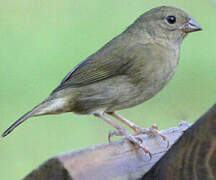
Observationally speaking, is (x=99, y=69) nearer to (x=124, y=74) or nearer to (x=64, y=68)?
(x=124, y=74)

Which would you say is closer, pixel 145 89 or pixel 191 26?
pixel 145 89

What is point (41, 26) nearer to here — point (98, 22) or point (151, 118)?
point (98, 22)

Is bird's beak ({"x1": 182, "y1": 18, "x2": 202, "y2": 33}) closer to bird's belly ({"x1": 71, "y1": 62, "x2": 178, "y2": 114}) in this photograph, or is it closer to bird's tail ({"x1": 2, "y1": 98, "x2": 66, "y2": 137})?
bird's belly ({"x1": 71, "y1": 62, "x2": 178, "y2": 114})

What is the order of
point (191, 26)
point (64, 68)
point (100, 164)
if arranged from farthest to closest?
point (64, 68)
point (191, 26)
point (100, 164)

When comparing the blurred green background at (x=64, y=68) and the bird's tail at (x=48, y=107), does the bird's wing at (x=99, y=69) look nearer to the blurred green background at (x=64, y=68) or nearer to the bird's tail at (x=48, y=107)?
the bird's tail at (x=48, y=107)

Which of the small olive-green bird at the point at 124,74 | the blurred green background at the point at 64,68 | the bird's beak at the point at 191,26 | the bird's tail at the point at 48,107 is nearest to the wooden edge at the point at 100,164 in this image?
the small olive-green bird at the point at 124,74

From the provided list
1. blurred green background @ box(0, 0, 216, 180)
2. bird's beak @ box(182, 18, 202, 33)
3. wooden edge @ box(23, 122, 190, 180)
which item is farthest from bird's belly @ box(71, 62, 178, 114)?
blurred green background @ box(0, 0, 216, 180)

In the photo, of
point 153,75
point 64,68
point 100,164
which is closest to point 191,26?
point 153,75

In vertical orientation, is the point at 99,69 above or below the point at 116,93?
above
